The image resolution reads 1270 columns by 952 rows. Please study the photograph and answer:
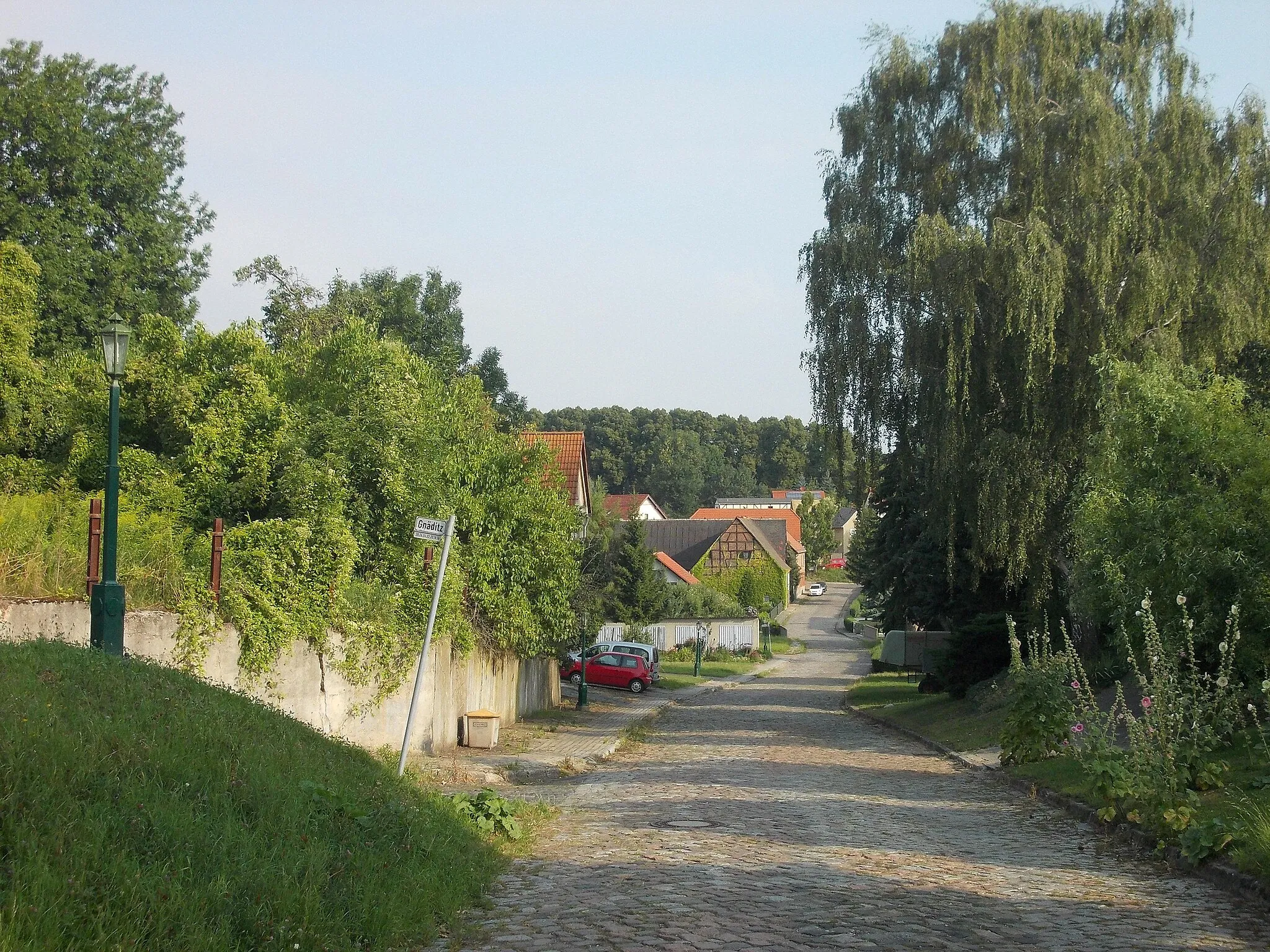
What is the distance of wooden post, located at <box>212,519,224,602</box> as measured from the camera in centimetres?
1404

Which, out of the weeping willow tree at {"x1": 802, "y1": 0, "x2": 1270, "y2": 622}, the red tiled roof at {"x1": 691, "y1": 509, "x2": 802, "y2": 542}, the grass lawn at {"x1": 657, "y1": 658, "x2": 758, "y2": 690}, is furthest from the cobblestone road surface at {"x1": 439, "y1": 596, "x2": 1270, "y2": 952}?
the red tiled roof at {"x1": 691, "y1": 509, "x2": 802, "y2": 542}

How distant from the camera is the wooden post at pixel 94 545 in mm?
12664

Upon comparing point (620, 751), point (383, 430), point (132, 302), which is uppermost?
point (132, 302)

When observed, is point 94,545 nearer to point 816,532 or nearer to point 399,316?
point 399,316

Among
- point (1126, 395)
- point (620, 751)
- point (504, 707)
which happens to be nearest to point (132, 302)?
point (504, 707)

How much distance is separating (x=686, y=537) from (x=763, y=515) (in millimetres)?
35663

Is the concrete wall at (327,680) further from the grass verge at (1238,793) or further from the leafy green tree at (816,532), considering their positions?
the leafy green tree at (816,532)

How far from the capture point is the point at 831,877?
9438 millimetres

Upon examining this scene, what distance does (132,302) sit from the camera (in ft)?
102

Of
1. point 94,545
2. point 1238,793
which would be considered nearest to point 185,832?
point 94,545

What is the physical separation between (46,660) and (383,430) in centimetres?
1032

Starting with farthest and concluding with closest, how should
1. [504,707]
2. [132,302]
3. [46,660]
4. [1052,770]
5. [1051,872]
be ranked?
[132,302] < [504,707] < [1052,770] < [1051,872] < [46,660]

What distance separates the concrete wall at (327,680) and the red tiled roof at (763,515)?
350 feet

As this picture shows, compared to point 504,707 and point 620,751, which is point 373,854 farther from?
point 504,707
